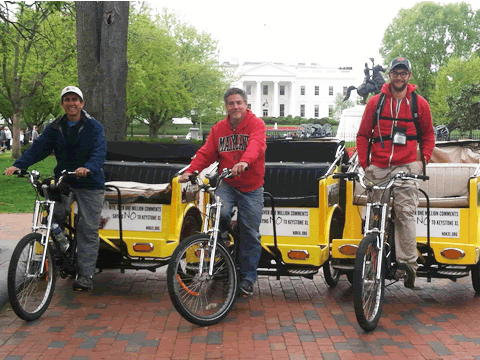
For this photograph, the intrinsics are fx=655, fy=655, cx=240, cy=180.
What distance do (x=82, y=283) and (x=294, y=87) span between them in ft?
424

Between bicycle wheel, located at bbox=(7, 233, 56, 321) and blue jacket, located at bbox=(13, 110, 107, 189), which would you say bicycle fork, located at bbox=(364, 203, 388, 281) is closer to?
blue jacket, located at bbox=(13, 110, 107, 189)

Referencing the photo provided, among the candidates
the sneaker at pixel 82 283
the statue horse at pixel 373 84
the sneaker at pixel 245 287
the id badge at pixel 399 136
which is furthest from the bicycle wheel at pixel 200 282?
the statue horse at pixel 373 84

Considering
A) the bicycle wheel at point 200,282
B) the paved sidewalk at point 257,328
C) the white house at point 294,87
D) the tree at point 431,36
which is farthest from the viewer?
the white house at point 294,87

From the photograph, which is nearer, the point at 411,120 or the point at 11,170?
the point at 11,170

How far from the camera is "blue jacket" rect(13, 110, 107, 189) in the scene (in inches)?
232

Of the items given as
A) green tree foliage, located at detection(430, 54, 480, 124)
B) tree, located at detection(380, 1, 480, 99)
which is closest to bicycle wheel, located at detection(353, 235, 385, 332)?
green tree foliage, located at detection(430, 54, 480, 124)

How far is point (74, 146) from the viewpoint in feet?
19.7

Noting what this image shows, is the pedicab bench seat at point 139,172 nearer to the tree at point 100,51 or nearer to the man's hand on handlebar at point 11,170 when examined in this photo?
the man's hand on handlebar at point 11,170

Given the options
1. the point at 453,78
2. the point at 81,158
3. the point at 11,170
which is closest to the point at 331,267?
the point at 81,158

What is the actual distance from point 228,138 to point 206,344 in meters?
1.83

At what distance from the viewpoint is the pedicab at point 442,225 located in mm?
5812

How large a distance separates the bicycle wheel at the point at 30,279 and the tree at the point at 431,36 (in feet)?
207

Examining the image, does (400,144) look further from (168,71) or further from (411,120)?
(168,71)

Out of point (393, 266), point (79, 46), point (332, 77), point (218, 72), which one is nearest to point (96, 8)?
point (79, 46)
